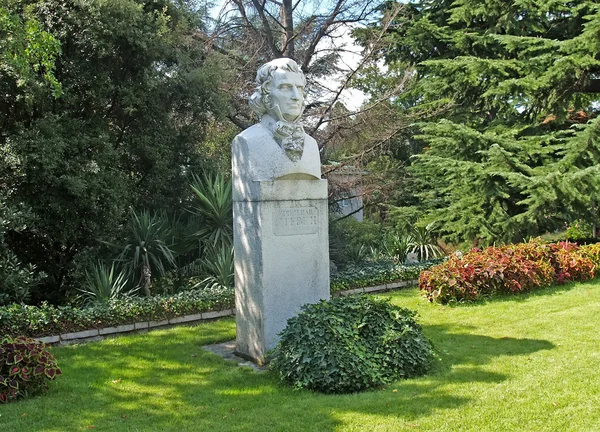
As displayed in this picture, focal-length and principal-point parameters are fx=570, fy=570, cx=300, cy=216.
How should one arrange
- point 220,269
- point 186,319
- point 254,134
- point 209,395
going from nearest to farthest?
point 209,395
point 254,134
point 186,319
point 220,269

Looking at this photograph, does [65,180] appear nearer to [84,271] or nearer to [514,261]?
[84,271]

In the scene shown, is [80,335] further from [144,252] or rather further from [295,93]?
[295,93]

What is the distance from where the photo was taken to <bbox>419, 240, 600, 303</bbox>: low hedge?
8812 mm

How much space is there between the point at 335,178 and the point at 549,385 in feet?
33.6

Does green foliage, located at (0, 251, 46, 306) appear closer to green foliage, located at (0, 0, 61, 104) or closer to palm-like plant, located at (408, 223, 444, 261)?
green foliage, located at (0, 0, 61, 104)

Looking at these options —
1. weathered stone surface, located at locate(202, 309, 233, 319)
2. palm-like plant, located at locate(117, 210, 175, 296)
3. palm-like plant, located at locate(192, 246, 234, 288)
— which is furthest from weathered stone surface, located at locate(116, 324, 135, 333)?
palm-like plant, located at locate(192, 246, 234, 288)

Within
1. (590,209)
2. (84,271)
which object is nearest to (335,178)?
(590,209)

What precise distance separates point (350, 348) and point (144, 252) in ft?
17.2

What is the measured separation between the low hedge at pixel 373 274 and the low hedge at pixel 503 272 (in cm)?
119

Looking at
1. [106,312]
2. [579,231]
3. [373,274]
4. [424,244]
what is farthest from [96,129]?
[579,231]

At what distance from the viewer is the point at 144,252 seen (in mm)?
9336

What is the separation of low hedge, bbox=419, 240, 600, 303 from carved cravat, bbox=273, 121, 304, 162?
155 inches

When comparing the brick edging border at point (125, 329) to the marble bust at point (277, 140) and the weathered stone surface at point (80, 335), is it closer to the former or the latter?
the weathered stone surface at point (80, 335)

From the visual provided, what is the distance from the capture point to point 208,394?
498cm
